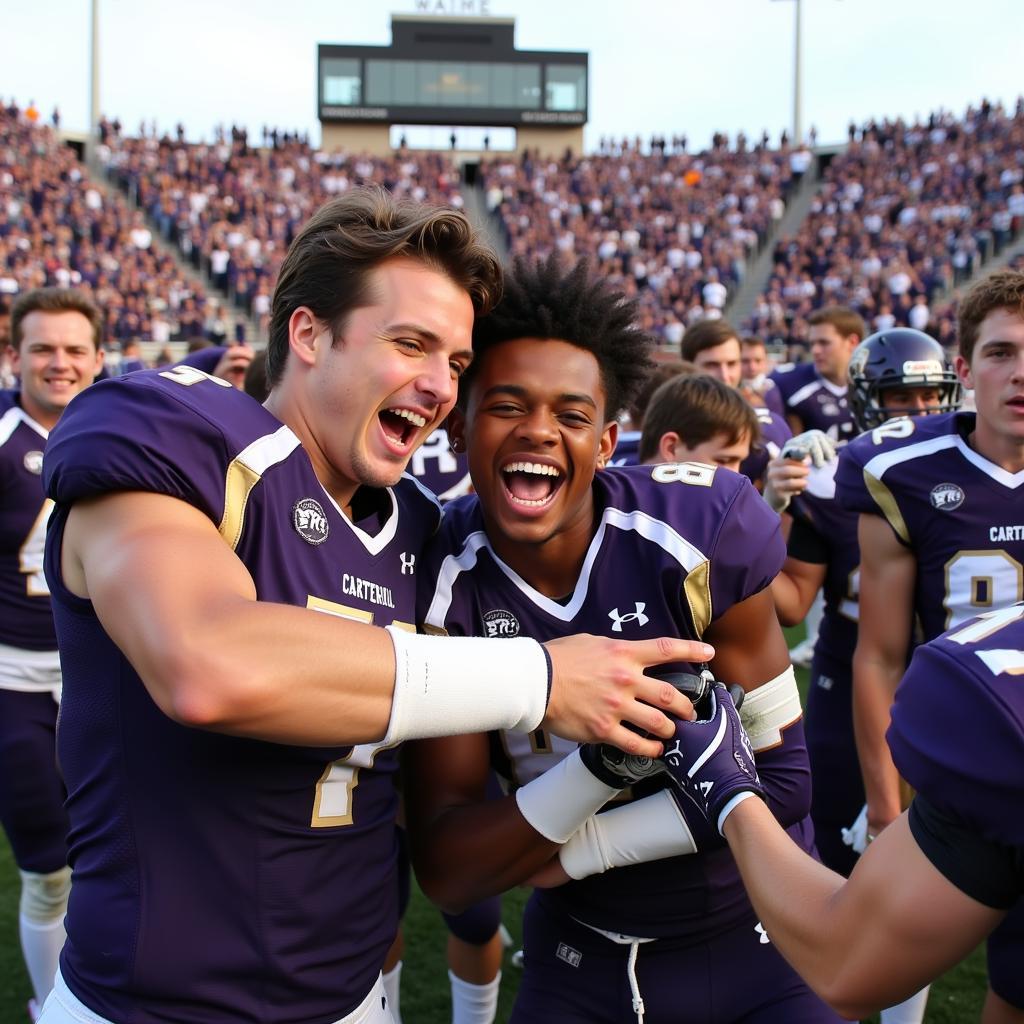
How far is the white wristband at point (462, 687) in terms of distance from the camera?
162cm

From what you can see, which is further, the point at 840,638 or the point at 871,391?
the point at 871,391

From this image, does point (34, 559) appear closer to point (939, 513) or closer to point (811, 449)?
point (811, 449)

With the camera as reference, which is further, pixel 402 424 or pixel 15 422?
pixel 15 422

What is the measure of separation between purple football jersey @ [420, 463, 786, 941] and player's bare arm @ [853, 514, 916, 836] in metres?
1.04

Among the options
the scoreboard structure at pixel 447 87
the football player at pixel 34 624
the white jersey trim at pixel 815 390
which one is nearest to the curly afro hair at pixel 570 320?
the football player at pixel 34 624

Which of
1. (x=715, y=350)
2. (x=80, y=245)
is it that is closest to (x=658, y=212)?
(x=80, y=245)

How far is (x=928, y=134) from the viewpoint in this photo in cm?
2795

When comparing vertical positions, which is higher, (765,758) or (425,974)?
(765,758)

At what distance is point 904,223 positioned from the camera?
964 inches

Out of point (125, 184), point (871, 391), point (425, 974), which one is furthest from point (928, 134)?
point (425, 974)

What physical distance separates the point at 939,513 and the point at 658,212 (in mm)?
26753

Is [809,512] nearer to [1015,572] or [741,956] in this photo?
[1015,572]

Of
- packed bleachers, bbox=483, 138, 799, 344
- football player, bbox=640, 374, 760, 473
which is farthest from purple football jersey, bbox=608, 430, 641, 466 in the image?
packed bleachers, bbox=483, 138, 799, 344

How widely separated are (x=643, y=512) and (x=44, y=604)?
2.81 meters
